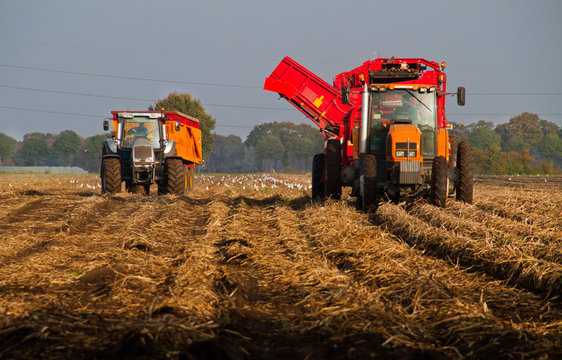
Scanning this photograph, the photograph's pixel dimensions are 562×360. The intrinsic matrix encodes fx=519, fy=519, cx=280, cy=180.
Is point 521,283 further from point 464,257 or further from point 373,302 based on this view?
point 373,302

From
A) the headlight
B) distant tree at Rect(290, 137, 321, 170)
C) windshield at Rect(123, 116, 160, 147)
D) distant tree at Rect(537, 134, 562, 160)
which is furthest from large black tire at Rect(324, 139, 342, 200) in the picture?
distant tree at Rect(290, 137, 321, 170)

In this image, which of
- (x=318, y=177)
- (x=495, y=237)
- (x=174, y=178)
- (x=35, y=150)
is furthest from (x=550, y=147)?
(x=35, y=150)

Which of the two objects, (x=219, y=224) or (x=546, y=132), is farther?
(x=546, y=132)

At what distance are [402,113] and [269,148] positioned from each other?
93.9m

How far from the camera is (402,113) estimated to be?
10758mm

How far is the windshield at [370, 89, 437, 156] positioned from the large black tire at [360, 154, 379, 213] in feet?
2.57

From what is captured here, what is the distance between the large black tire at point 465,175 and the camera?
1086 centimetres

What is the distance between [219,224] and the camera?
8688 millimetres

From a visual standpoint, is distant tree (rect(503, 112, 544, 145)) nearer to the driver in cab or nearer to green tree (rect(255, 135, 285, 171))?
green tree (rect(255, 135, 285, 171))

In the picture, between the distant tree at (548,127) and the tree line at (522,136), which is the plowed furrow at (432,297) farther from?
the distant tree at (548,127)

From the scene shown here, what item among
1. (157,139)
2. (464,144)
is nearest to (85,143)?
(157,139)

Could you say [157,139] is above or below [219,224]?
above

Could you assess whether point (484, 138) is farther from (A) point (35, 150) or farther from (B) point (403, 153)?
(B) point (403, 153)

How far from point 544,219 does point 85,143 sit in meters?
121
